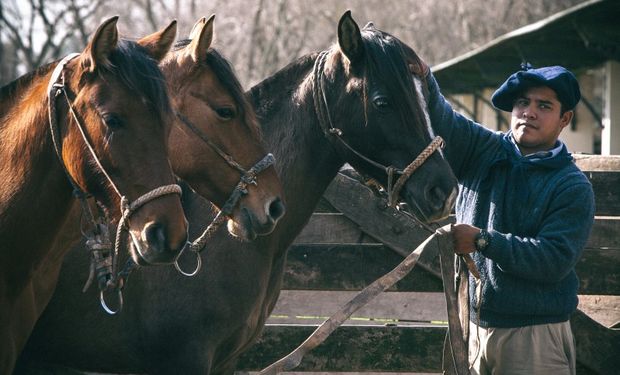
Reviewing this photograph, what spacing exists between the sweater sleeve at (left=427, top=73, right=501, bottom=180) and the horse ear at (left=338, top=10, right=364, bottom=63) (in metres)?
0.45

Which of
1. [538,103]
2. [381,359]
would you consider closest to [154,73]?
[538,103]

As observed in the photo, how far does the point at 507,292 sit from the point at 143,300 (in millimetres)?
1754

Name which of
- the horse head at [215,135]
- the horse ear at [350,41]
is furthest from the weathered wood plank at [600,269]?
the horse head at [215,135]

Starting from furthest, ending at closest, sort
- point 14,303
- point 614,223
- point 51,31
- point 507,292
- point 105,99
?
point 51,31 → point 614,223 → point 507,292 → point 14,303 → point 105,99

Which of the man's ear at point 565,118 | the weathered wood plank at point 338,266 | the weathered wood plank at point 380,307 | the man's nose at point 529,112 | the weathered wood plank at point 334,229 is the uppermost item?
the man's nose at point 529,112

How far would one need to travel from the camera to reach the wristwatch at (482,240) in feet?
13.1

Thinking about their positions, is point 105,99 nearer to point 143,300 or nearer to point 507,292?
point 143,300

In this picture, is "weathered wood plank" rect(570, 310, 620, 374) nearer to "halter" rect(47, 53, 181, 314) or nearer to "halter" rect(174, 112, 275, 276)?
"halter" rect(174, 112, 275, 276)

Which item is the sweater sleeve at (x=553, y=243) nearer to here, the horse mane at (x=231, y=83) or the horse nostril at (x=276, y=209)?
the horse nostril at (x=276, y=209)

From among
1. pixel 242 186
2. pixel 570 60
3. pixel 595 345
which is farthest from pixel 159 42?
pixel 570 60

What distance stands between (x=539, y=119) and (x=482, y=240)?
0.68m

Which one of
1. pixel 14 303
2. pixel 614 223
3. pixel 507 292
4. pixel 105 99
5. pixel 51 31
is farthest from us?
pixel 51 31

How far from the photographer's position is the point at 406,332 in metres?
5.51

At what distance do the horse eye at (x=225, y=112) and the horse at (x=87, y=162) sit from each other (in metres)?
0.57
